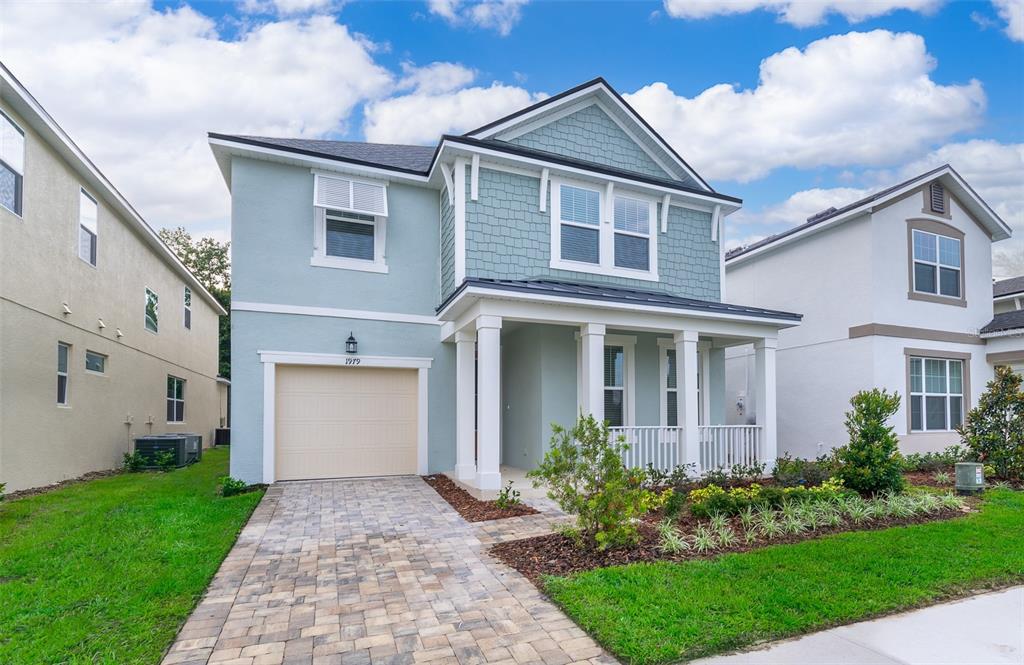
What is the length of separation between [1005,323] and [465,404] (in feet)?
46.2

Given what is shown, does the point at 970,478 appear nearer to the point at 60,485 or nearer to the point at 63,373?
the point at 60,485

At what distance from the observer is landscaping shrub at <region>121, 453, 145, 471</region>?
12029 millimetres

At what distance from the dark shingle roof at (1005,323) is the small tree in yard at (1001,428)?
398cm

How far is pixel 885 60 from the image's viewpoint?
11633 millimetres

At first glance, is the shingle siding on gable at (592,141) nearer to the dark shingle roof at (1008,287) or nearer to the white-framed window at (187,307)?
the dark shingle roof at (1008,287)

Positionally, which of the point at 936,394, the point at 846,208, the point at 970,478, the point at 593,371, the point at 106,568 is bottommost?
the point at 106,568

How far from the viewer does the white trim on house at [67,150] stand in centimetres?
807

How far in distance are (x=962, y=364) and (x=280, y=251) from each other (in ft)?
54.2

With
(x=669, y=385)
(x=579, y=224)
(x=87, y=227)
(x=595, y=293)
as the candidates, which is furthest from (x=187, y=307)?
(x=669, y=385)

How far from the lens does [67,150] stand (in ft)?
31.8

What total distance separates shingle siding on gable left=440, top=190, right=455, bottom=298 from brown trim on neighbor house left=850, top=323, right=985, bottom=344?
9.59m

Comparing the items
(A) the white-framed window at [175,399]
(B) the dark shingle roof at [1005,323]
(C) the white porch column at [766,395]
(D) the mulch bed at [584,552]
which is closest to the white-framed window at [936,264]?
(B) the dark shingle roof at [1005,323]

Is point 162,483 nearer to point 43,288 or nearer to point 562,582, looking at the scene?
point 43,288

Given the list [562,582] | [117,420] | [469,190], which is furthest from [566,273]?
[117,420]
